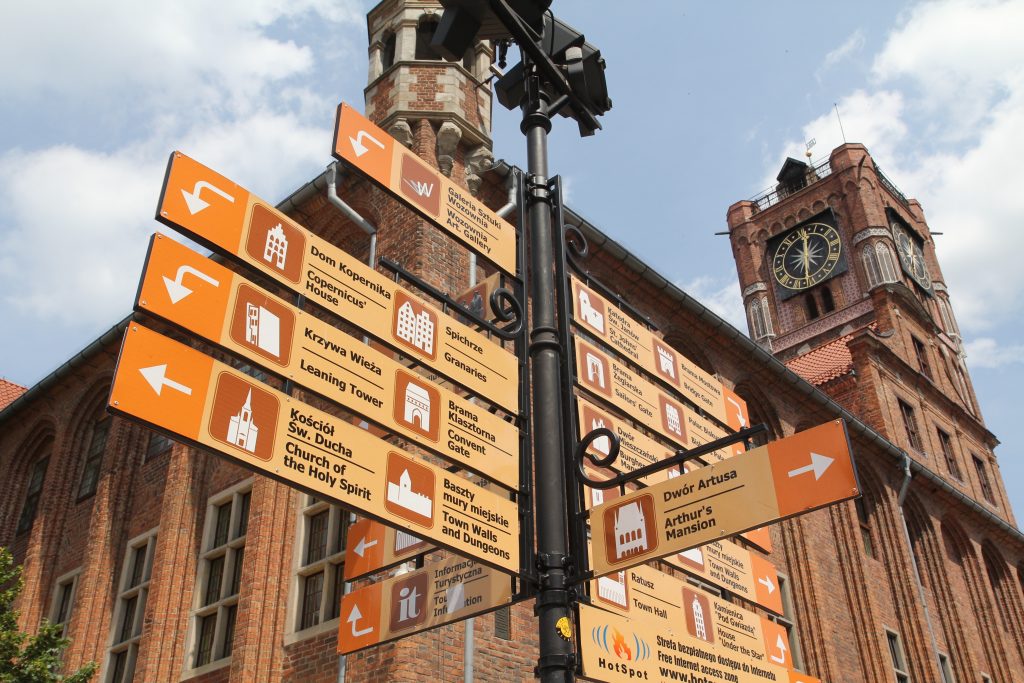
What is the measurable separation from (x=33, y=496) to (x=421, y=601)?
16779 millimetres

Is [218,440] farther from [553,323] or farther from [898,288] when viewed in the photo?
[898,288]

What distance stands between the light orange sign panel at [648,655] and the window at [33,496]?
1638 cm

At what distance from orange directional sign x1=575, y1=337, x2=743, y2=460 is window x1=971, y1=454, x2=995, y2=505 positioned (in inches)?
1108

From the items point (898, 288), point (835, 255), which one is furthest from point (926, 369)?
point (835, 255)

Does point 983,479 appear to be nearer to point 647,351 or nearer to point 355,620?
point 647,351

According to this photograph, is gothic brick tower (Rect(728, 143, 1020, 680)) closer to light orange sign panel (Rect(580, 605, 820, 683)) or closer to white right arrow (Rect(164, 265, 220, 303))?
light orange sign panel (Rect(580, 605, 820, 683))

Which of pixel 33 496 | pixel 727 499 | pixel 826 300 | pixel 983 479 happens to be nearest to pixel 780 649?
pixel 727 499

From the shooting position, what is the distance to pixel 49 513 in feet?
57.8

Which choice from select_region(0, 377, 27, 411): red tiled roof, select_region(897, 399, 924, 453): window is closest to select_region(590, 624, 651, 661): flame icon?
select_region(0, 377, 27, 411): red tiled roof

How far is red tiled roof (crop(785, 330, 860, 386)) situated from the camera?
29.6 meters

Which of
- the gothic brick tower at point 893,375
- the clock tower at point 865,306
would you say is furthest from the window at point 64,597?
the clock tower at point 865,306

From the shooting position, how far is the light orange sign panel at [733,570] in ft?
20.3

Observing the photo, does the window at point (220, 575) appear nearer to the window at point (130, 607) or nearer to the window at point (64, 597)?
the window at point (130, 607)

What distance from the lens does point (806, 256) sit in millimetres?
43656
